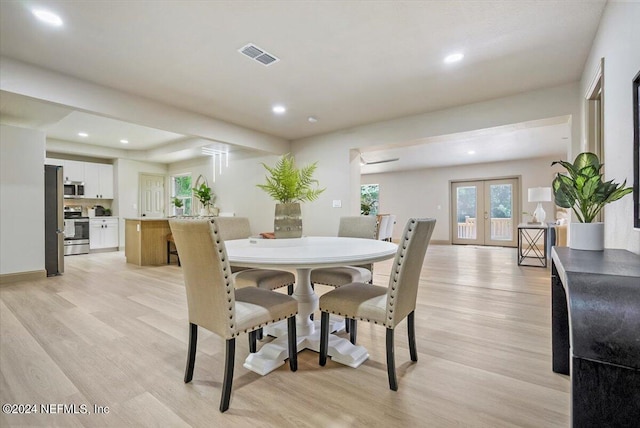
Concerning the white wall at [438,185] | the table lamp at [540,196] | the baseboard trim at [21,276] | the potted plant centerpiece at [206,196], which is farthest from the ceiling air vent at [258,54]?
the white wall at [438,185]

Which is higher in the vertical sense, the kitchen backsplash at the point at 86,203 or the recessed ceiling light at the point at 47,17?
the recessed ceiling light at the point at 47,17

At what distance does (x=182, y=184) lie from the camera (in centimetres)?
848

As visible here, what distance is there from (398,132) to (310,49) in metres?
2.35

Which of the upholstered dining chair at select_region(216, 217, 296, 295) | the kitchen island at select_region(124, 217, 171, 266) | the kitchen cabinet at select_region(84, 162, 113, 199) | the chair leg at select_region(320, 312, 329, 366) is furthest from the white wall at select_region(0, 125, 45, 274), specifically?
the chair leg at select_region(320, 312, 329, 366)

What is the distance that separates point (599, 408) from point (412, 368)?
3.71ft

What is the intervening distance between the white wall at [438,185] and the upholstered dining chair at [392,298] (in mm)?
7944

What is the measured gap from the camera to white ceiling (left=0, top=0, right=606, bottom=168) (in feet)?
6.91

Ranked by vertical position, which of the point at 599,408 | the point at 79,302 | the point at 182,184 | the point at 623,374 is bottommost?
the point at 79,302

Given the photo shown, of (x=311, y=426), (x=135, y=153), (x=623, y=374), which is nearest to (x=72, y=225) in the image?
(x=135, y=153)

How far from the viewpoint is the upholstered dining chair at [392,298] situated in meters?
1.58

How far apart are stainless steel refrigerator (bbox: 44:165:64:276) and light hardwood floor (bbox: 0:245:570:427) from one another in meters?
1.60

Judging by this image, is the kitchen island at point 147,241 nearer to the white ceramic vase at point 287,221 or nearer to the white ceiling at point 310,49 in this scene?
the white ceiling at point 310,49

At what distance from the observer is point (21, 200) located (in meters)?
4.25

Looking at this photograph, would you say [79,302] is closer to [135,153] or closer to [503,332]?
[503,332]
